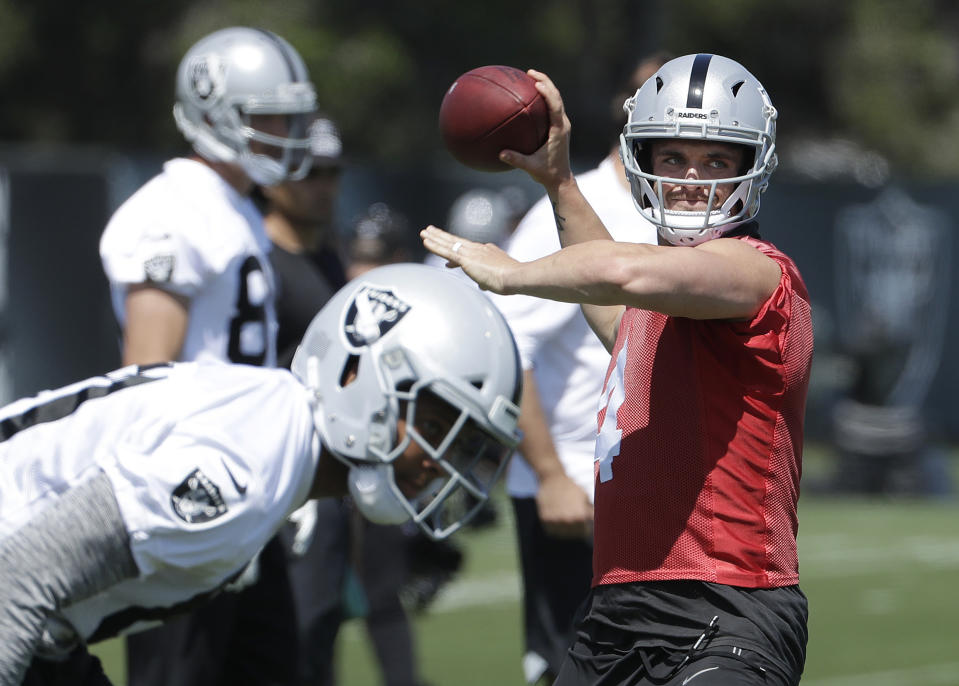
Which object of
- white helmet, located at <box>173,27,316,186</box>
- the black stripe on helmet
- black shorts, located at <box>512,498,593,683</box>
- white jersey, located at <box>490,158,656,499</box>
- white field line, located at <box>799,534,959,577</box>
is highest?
the black stripe on helmet

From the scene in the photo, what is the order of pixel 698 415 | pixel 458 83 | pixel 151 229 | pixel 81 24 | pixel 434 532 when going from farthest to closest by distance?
pixel 81 24 → pixel 151 229 → pixel 458 83 → pixel 434 532 → pixel 698 415

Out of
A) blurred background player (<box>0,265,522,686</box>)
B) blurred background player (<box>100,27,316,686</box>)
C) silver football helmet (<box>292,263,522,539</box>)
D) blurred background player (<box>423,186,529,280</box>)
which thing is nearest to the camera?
blurred background player (<box>0,265,522,686</box>)

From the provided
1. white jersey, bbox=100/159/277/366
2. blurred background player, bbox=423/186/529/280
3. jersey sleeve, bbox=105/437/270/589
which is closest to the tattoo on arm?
jersey sleeve, bbox=105/437/270/589

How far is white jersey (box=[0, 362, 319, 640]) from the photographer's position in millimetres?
2562

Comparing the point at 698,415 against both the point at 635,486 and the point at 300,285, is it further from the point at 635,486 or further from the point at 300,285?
the point at 300,285

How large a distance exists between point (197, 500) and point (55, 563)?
0.26 metres

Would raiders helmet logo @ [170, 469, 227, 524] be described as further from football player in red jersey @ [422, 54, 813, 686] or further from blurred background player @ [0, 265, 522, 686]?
football player in red jersey @ [422, 54, 813, 686]

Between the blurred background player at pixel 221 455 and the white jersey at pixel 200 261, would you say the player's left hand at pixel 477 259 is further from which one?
the white jersey at pixel 200 261

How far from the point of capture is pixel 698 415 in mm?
2912

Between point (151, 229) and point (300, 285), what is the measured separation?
83 centimetres

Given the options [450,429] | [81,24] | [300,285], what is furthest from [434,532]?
[81,24]

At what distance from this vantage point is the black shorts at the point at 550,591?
13.8 feet

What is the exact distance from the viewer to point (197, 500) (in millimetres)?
2572

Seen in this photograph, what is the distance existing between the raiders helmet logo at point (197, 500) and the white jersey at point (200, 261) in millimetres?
1507
